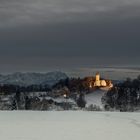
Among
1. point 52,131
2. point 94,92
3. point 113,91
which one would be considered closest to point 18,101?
point 113,91

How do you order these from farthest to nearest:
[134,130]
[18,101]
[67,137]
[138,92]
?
[138,92]
[18,101]
[134,130]
[67,137]

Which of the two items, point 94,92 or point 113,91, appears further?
point 94,92

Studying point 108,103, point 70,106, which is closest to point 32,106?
point 70,106

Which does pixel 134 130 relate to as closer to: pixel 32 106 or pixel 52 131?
pixel 52 131

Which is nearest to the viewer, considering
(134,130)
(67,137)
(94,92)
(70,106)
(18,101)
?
(67,137)

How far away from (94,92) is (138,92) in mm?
22863

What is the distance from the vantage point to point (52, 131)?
24141 millimetres

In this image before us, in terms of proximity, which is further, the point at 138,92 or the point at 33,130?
the point at 138,92

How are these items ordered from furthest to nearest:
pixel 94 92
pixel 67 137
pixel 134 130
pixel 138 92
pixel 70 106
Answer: pixel 94 92 < pixel 138 92 < pixel 70 106 < pixel 134 130 < pixel 67 137

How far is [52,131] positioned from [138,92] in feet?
266

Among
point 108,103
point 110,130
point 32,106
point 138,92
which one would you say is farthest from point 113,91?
point 110,130

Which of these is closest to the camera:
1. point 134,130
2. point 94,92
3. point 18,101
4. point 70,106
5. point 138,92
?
point 134,130

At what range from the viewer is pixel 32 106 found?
7950 cm

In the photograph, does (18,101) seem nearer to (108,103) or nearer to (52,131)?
(108,103)
